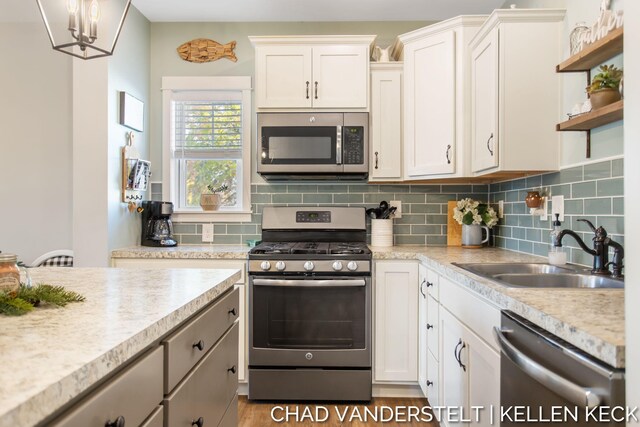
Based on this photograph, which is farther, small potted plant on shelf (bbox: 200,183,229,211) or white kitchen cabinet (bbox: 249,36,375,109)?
small potted plant on shelf (bbox: 200,183,229,211)

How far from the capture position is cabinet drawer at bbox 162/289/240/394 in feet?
3.24

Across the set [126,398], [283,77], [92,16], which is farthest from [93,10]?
[283,77]

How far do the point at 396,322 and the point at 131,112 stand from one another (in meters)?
2.24

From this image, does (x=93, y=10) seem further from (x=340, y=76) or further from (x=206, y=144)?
(x=206, y=144)

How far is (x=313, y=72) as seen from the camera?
279 centimetres

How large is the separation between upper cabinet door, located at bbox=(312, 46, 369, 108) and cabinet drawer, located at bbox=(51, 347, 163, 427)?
86.1 inches

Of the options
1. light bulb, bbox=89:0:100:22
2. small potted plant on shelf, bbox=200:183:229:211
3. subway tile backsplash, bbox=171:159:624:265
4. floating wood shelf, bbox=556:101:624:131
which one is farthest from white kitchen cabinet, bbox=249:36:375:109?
light bulb, bbox=89:0:100:22

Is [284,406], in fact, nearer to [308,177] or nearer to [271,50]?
[308,177]

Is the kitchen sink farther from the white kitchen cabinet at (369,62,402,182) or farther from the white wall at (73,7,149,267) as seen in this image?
the white wall at (73,7,149,267)

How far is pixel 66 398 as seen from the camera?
0.59 meters

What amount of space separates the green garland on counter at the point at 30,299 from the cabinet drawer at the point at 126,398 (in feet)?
0.98

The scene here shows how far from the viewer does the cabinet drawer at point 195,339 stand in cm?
99

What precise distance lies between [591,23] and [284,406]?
2.53 meters

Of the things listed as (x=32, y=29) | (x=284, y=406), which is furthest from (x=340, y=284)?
(x=32, y=29)
